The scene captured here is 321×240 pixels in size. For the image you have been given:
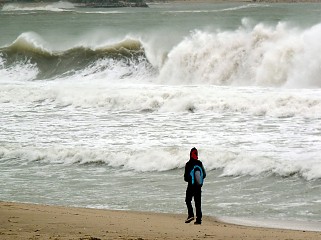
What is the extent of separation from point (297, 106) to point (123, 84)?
971cm

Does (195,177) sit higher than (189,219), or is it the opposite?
A: (195,177)

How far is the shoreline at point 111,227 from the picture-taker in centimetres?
930

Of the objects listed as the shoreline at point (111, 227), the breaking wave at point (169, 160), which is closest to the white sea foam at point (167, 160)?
the breaking wave at point (169, 160)

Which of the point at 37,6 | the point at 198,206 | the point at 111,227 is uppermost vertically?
the point at 37,6

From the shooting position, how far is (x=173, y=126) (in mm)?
19359

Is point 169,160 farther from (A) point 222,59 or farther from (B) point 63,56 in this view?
(B) point 63,56

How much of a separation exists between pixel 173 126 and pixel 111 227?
9.51 meters

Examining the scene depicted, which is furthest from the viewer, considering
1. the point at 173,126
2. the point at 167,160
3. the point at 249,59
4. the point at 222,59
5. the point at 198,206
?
the point at 222,59

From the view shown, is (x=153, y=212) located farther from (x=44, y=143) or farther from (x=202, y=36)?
(x=202, y=36)

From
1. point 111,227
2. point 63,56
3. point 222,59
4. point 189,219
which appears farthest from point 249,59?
point 111,227

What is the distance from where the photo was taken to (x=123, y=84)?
1144 inches

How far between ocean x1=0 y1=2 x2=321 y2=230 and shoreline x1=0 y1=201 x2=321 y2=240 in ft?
2.65

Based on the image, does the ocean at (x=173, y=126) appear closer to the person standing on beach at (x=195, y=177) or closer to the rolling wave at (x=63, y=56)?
the rolling wave at (x=63, y=56)

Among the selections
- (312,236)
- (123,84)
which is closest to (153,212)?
(312,236)
